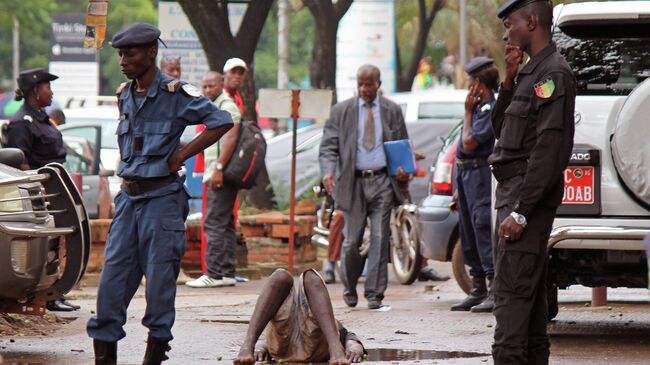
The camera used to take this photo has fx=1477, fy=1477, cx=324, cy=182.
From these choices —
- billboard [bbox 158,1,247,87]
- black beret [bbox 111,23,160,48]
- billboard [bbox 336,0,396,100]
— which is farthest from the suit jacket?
billboard [bbox 336,0,396,100]

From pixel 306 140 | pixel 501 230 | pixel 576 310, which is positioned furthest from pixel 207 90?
pixel 306 140

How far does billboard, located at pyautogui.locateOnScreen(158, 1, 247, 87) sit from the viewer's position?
61.3 ft

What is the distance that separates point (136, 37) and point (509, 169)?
7.06 feet

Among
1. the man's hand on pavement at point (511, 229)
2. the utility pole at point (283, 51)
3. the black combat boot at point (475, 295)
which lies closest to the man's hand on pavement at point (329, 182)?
the black combat boot at point (475, 295)

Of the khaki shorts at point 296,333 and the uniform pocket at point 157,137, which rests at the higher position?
the uniform pocket at point 157,137

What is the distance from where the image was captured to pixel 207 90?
1338 cm

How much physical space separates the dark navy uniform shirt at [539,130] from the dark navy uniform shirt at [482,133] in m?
4.24

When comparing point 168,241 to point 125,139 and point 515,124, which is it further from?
point 515,124

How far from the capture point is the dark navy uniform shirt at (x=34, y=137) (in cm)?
1127

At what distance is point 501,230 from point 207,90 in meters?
6.91

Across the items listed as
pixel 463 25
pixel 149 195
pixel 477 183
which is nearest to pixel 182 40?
pixel 477 183

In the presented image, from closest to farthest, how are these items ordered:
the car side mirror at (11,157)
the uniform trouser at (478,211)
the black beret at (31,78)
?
the car side mirror at (11,157), the uniform trouser at (478,211), the black beret at (31,78)

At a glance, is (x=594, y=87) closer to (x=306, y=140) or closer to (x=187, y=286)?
(x=187, y=286)

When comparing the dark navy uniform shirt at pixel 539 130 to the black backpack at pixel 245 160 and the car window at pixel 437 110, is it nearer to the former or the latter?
the black backpack at pixel 245 160
